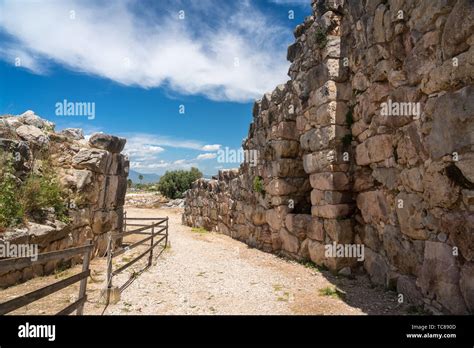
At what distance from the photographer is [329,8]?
321 inches

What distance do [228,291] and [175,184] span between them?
31.3m

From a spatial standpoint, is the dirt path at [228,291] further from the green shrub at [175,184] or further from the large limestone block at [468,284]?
the green shrub at [175,184]

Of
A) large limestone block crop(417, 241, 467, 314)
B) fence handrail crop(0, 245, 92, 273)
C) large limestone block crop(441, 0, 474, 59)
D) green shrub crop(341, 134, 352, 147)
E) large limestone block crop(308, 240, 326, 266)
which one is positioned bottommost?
large limestone block crop(308, 240, 326, 266)

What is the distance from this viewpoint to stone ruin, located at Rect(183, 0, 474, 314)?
4309 mm

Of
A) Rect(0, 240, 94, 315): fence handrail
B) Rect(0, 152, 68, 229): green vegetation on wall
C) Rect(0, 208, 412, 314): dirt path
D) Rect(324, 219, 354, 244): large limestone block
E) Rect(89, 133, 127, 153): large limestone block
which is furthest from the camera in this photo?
Rect(89, 133, 127, 153): large limestone block

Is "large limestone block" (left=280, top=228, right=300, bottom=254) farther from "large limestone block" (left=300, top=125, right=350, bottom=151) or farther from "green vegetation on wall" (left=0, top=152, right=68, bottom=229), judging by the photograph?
"green vegetation on wall" (left=0, top=152, right=68, bottom=229)

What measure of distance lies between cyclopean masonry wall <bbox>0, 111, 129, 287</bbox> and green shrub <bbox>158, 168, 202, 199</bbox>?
26.1 m

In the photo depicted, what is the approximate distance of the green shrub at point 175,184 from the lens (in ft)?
121

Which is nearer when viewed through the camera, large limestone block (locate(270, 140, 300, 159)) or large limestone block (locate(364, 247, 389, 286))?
large limestone block (locate(364, 247, 389, 286))

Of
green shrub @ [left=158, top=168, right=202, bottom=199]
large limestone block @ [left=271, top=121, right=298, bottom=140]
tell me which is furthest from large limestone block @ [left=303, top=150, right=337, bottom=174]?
green shrub @ [left=158, top=168, right=202, bottom=199]

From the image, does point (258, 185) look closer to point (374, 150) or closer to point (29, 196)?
point (374, 150)

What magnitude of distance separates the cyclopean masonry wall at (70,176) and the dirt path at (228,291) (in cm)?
85

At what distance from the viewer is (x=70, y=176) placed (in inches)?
338
